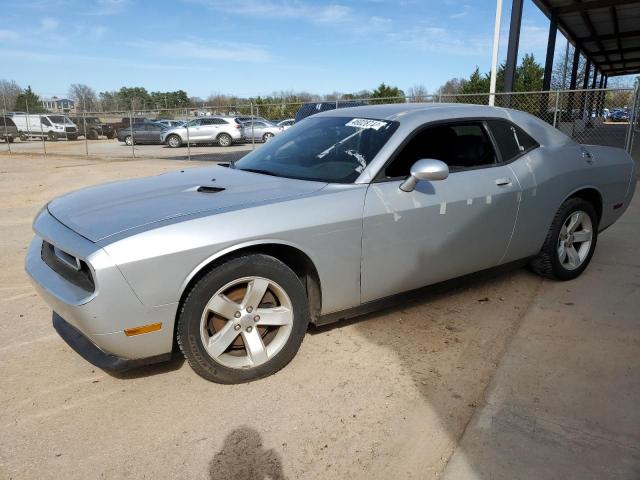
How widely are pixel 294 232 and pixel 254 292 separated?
15.6 inches

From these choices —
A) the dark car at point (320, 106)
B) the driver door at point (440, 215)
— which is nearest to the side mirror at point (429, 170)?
the driver door at point (440, 215)

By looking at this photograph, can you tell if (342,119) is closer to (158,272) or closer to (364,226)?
(364,226)

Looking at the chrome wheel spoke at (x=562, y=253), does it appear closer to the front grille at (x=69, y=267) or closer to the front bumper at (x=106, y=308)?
the front bumper at (x=106, y=308)

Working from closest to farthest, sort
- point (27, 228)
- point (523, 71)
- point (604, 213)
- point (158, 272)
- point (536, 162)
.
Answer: point (158, 272)
point (536, 162)
point (604, 213)
point (27, 228)
point (523, 71)

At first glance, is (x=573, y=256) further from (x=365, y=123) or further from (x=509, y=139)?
(x=365, y=123)

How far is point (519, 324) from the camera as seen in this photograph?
358 cm

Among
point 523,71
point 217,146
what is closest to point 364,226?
point 217,146

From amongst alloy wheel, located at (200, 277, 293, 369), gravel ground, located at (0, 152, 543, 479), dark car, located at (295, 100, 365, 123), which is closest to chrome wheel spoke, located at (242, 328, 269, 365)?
alloy wheel, located at (200, 277, 293, 369)

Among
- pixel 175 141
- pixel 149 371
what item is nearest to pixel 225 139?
pixel 175 141

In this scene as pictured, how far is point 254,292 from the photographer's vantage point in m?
2.72

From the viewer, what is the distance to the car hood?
2604 mm

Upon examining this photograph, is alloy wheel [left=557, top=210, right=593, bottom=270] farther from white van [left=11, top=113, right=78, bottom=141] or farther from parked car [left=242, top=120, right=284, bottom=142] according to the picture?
white van [left=11, top=113, right=78, bottom=141]

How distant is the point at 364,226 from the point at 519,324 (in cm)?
148

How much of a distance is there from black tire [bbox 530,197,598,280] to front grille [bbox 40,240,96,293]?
3461 mm
